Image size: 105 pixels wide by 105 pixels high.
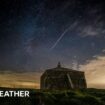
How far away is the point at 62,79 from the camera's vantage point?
39.1 meters

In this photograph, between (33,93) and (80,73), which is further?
(80,73)

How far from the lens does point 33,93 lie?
71.5ft

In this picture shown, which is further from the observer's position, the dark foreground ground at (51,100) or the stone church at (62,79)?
the stone church at (62,79)

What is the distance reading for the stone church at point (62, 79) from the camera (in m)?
38.5

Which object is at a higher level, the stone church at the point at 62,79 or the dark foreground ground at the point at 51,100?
the stone church at the point at 62,79

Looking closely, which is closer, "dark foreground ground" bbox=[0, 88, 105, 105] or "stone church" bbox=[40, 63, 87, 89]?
"dark foreground ground" bbox=[0, 88, 105, 105]

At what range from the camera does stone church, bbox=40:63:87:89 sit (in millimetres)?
38469

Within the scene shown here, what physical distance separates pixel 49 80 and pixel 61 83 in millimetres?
2008

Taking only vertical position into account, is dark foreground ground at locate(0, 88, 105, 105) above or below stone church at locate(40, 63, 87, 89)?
below

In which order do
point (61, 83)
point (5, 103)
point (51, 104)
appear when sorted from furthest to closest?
point (61, 83) → point (51, 104) → point (5, 103)

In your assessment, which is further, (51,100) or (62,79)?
(62,79)

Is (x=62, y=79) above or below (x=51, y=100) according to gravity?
above

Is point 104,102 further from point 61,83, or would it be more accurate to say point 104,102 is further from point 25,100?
point 61,83

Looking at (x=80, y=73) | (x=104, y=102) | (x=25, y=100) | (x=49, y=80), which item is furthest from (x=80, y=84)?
(x=25, y=100)
